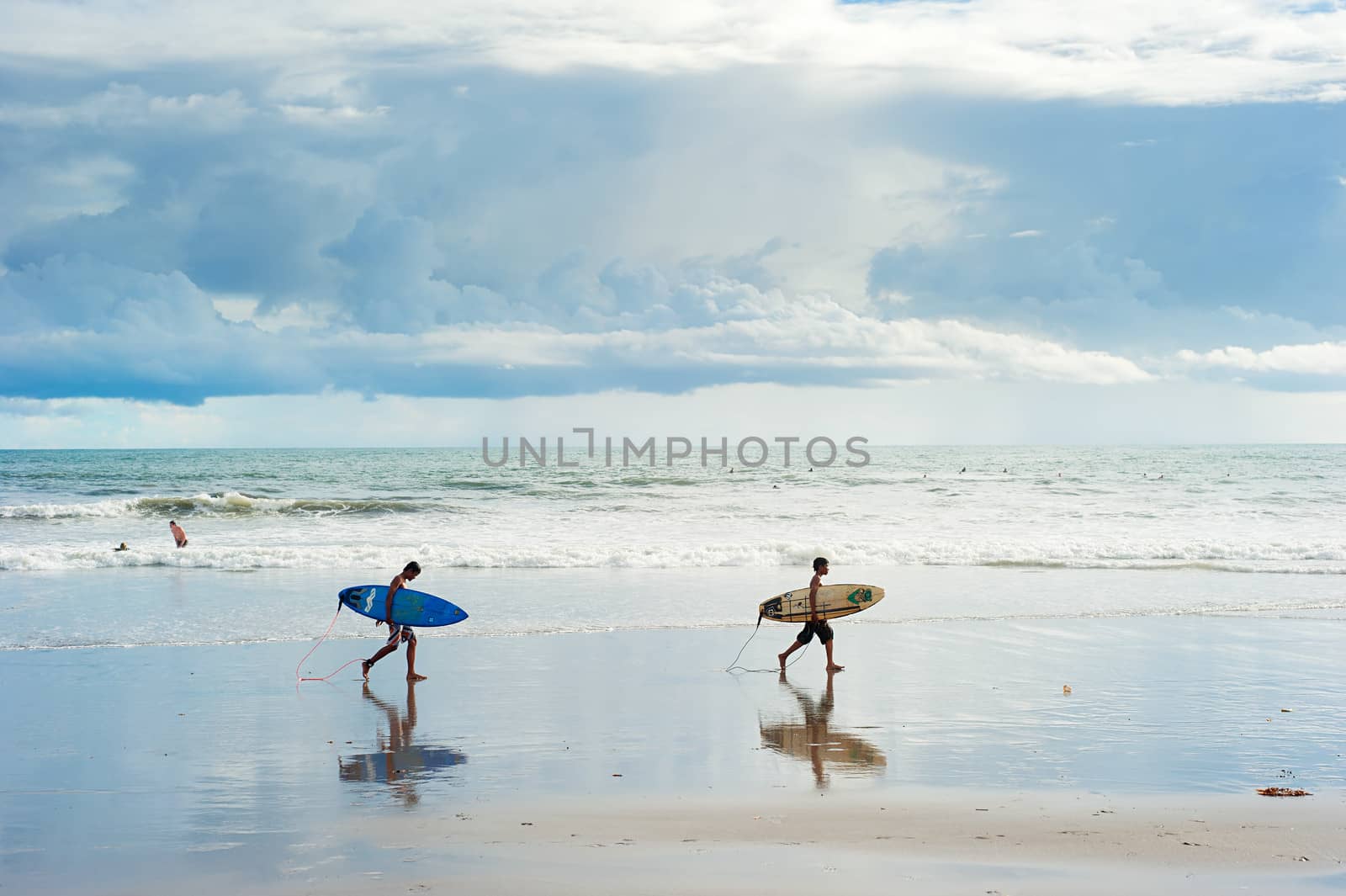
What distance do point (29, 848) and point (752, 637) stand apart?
1003 cm

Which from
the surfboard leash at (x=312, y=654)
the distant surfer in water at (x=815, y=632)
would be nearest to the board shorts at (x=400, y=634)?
the surfboard leash at (x=312, y=654)

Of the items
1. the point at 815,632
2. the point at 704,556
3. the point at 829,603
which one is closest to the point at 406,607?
the point at 815,632

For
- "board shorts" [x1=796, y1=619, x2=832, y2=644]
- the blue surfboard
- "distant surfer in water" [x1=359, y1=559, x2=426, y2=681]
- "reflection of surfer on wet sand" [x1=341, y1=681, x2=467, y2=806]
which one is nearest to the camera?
"reflection of surfer on wet sand" [x1=341, y1=681, x2=467, y2=806]

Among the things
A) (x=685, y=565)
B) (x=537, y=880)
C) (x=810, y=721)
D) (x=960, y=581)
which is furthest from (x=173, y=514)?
(x=537, y=880)

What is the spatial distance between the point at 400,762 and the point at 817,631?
5.92 m

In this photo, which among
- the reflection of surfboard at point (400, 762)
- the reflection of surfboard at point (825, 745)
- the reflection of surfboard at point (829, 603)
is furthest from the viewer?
the reflection of surfboard at point (829, 603)

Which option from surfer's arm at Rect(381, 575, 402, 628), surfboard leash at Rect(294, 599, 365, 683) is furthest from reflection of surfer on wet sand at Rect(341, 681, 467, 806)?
surfer's arm at Rect(381, 575, 402, 628)

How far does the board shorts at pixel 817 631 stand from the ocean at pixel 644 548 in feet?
12.0

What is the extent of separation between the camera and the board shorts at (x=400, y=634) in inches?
497

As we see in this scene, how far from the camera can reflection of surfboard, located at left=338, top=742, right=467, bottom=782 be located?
8.41m

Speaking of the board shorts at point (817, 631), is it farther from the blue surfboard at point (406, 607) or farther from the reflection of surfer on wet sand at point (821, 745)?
the blue surfboard at point (406, 607)

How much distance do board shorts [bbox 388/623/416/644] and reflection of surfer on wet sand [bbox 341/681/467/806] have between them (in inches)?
96.9

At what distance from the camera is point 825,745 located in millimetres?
9227

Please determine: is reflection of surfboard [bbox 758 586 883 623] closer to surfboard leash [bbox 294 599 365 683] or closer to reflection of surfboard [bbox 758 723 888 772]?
reflection of surfboard [bbox 758 723 888 772]
